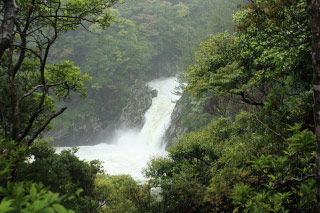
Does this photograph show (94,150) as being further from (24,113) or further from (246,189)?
(246,189)

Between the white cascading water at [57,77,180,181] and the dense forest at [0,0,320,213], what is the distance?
9022 millimetres

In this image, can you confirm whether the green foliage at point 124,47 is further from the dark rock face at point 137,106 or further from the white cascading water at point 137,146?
the white cascading water at point 137,146

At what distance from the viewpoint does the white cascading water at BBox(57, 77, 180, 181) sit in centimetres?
1986

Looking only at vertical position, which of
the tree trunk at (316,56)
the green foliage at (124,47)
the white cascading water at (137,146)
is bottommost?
the white cascading water at (137,146)

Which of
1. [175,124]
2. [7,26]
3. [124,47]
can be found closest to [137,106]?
[175,124]

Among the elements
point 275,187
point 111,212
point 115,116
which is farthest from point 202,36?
point 275,187

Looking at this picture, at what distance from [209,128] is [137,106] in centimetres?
1832

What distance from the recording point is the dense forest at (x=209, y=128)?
2.88m

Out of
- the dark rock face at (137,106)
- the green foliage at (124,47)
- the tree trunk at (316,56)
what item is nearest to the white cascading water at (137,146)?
the dark rock face at (137,106)

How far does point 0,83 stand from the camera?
6027 millimetres

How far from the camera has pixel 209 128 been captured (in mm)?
10586

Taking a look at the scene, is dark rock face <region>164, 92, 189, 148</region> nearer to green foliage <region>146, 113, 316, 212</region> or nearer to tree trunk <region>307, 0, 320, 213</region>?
green foliage <region>146, 113, 316, 212</region>

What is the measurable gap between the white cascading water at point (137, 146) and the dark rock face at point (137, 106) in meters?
0.69

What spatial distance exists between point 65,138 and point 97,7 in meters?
25.3
